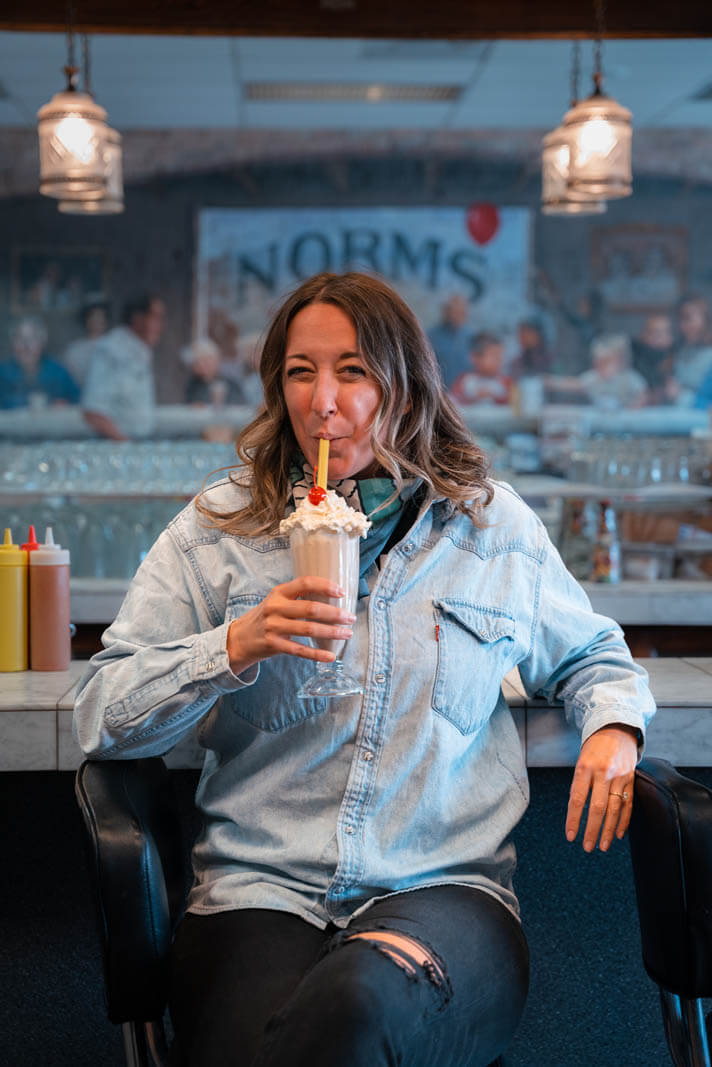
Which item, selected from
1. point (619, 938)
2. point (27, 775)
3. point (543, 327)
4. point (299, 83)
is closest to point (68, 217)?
point (299, 83)

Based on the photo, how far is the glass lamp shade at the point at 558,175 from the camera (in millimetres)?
3719

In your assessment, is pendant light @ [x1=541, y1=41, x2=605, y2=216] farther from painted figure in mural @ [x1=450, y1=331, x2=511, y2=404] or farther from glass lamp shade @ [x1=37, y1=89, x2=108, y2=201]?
painted figure in mural @ [x1=450, y1=331, x2=511, y2=404]

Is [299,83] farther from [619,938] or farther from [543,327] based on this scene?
[619,938]

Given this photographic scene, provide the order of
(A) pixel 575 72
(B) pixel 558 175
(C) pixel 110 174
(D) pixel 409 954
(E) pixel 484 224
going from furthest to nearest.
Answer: (E) pixel 484 224, (A) pixel 575 72, (B) pixel 558 175, (C) pixel 110 174, (D) pixel 409 954

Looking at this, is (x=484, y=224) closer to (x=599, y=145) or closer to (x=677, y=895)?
(x=599, y=145)

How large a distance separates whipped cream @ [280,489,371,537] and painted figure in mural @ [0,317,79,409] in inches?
246

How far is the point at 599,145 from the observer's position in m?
3.50

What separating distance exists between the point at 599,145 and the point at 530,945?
2474 millimetres

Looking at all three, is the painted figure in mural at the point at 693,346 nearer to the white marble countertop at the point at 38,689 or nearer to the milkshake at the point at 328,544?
the white marble countertop at the point at 38,689

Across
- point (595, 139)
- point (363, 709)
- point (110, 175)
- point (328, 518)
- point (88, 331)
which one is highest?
point (595, 139)

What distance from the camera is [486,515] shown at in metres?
1.81

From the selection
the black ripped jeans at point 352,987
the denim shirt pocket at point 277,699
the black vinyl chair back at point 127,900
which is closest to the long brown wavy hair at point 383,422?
the denim shirt pocket at point 277,699

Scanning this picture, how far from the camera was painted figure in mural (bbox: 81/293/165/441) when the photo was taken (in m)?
7.45

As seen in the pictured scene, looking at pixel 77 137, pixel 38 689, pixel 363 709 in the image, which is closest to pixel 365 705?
pixel 363 709
